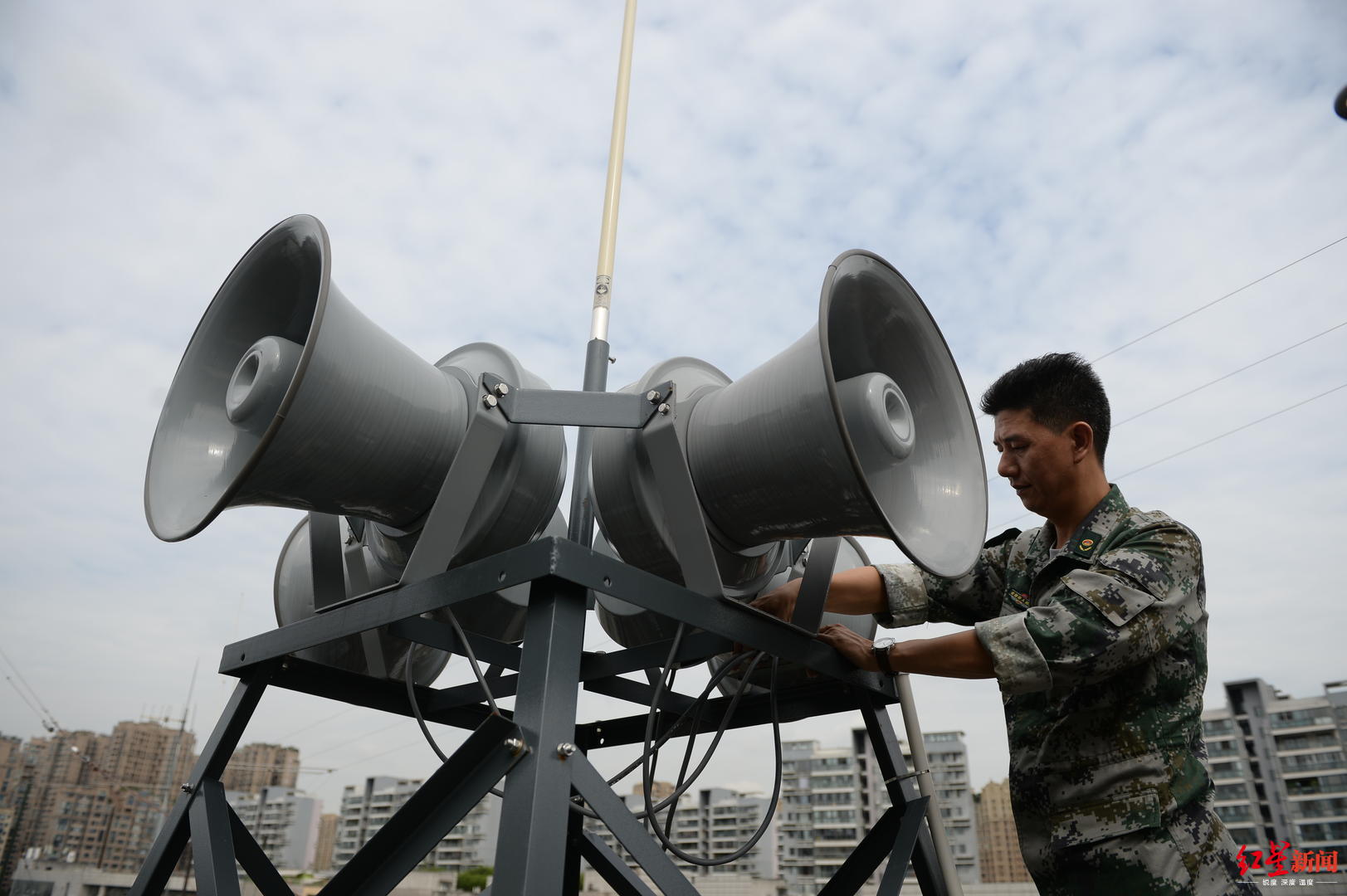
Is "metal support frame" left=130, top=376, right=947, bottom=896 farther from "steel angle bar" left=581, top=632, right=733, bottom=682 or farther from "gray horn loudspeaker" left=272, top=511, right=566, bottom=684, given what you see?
"gray horn loudspeaker" left=272, top=511, right=566, bottom=684

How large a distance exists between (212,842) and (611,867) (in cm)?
105

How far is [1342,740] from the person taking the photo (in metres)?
67.5

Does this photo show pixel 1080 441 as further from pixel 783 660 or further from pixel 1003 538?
pixel 783 660

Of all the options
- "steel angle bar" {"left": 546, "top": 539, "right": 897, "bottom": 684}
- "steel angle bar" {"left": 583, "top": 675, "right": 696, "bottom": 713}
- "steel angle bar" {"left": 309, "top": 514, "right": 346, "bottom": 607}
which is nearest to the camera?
"steel angle bar" {"left": 546, "top": 539, "right": 897, "bottom": 684}

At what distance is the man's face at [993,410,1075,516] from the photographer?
2.59 meters

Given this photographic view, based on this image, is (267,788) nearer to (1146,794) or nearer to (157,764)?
(157,764)

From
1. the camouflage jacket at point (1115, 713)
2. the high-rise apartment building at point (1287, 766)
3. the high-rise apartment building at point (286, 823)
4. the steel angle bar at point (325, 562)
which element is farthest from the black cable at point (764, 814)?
the high-rise apartment building at point (286, 823)

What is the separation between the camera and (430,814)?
1.80 m

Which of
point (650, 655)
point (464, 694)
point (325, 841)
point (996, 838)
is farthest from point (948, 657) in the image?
point (325, 841)

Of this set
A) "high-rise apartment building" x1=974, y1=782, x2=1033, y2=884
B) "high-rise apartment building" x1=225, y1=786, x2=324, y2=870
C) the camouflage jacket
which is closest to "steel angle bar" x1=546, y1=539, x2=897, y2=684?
the camouflage jacket

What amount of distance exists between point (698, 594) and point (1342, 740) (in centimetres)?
8642

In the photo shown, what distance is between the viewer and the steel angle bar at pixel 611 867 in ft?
7.37

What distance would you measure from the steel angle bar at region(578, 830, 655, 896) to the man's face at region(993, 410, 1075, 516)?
1.55 meters

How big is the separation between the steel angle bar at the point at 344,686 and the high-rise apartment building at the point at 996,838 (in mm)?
99453
